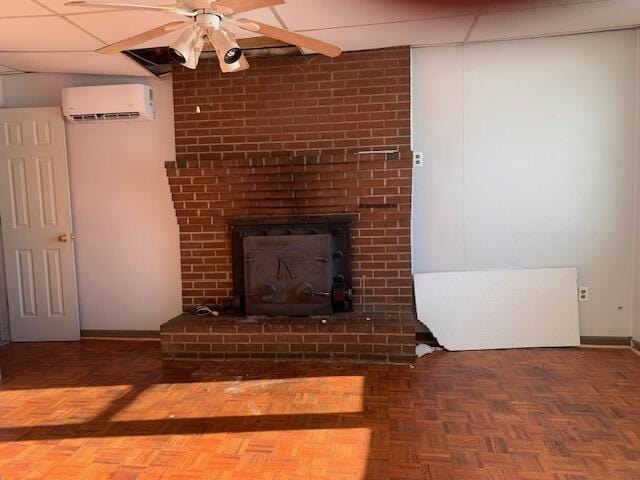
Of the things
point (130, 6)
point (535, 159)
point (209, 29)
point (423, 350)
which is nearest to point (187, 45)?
point (209, 29)

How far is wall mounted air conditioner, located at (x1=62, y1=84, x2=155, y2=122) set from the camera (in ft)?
12.3

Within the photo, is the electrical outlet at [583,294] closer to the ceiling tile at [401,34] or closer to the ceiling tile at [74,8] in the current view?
the ceiling tile at [401,34]

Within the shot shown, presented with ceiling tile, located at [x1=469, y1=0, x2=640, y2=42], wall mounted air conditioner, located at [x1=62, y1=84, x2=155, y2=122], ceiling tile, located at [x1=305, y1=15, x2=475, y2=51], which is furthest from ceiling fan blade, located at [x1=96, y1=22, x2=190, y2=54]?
ceiling tile, located at [x1=469, y1=0, x2=640, y2=42]

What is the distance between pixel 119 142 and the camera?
4.00m

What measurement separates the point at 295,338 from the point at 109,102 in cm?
248

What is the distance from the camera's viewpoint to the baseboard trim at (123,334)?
4.10m

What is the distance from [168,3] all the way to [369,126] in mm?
1696

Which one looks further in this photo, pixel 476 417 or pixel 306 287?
pixel 306 287

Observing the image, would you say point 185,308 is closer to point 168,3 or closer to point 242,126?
point 242,126

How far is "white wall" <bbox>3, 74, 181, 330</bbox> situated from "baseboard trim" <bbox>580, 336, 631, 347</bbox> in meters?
3.40

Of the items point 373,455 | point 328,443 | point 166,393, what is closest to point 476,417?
point 373,455

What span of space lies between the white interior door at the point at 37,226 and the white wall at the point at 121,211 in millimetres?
116

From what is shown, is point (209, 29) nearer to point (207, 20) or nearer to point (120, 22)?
point (207, 20)

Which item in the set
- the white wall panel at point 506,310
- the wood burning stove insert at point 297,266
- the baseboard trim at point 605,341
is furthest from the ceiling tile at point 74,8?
the baseboard trim at point 605,341
